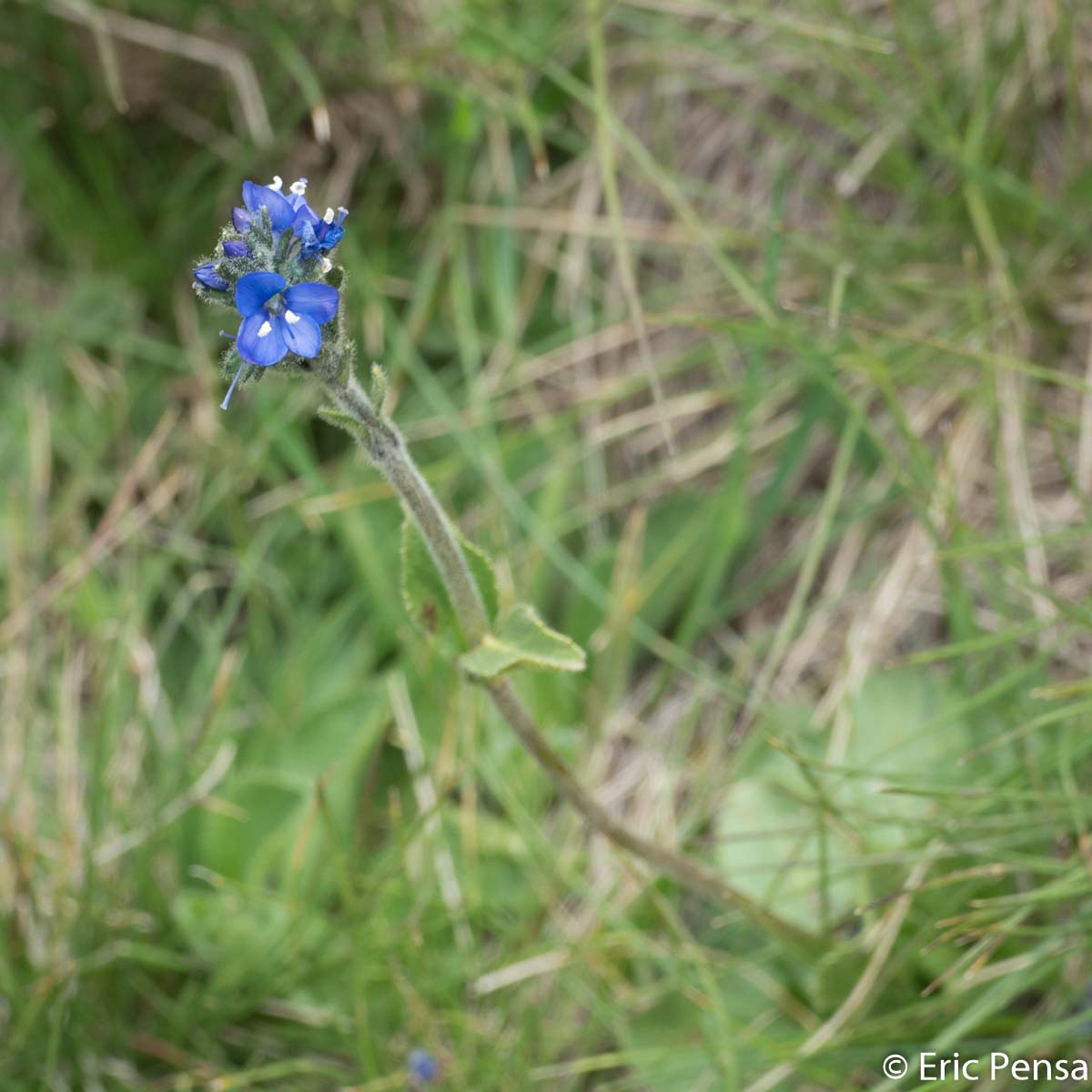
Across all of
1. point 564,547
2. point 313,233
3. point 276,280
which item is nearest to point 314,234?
point 313,233

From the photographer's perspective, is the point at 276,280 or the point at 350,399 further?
the point at 350,399

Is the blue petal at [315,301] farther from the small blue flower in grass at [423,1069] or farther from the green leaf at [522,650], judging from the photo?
the small blue flower in grass at [423,1069]

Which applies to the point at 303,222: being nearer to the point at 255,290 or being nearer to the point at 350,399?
the point at 255,290

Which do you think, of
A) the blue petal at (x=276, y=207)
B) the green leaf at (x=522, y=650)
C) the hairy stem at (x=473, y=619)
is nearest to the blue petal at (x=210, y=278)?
the blue petal at (x=276, y=207)

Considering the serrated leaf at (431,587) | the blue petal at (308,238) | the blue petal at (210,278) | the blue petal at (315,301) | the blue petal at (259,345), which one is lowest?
the serrated leaf at (431,587)

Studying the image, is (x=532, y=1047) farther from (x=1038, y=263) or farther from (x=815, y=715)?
(x=1038, y=263)

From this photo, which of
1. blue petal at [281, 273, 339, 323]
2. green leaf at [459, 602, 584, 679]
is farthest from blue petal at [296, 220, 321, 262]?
green leaf at [459, 602, 584, 679]
